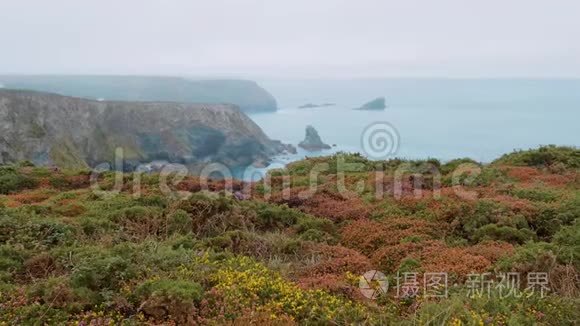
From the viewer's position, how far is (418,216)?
1319 centimetres

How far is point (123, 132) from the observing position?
124000 millimetres

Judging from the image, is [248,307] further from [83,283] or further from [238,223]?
[238,223]

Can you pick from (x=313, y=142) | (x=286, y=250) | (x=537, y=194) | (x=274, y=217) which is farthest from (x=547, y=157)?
(x=313, y=142)

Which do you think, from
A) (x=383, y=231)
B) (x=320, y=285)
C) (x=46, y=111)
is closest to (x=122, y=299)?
(x=320, y=285)

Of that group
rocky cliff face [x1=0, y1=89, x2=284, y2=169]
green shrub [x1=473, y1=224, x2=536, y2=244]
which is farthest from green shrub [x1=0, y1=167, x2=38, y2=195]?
rocky cliff face [x1=0, y1=89, x2=284, y2=169]

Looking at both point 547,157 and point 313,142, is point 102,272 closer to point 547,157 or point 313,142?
point 547,157

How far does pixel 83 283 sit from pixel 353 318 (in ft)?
12.2

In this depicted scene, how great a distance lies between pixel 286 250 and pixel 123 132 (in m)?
120

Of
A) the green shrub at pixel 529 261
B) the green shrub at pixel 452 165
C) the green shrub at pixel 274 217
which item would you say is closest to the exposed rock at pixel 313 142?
the green shrub at pixel 452 165

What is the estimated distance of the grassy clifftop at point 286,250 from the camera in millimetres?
7008

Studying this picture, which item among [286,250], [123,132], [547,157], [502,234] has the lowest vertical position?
[123,132]

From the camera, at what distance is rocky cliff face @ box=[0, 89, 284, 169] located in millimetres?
100250

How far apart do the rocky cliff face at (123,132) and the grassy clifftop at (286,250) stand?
89740 mm

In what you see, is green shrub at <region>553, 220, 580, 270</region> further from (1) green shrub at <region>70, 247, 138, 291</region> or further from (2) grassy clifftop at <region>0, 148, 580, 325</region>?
(1) green shrub at <region>70, 247, 138, 291</region>
